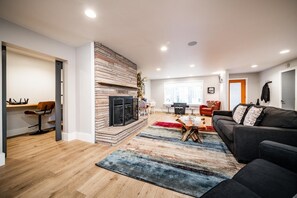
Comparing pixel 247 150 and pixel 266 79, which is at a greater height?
pixel 266 79

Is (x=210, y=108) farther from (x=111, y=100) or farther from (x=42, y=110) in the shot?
(x=42, y=110)

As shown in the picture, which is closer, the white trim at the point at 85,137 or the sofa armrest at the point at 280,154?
the sofa armrest at the point at 280,154

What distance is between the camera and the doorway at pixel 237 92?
6.51 m

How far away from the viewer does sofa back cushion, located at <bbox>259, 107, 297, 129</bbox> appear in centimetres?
169

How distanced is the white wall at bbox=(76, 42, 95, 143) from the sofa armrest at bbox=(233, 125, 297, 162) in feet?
9.59

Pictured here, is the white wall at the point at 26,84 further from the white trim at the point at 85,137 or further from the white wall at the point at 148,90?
the white wall at the point at 148,90

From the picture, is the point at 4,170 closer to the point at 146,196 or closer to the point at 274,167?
the point at 146,196

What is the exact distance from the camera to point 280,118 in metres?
1.80

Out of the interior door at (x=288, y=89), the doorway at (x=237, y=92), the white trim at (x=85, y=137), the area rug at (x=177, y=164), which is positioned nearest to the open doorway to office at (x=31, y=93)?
the white trim at (x=85, y=137)

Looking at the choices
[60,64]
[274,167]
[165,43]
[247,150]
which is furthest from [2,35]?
[247,150]

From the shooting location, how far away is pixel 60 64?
286 cm

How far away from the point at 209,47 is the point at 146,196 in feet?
11.3

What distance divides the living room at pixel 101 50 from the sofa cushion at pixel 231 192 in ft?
2.02

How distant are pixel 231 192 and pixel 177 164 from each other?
1.15 meters
